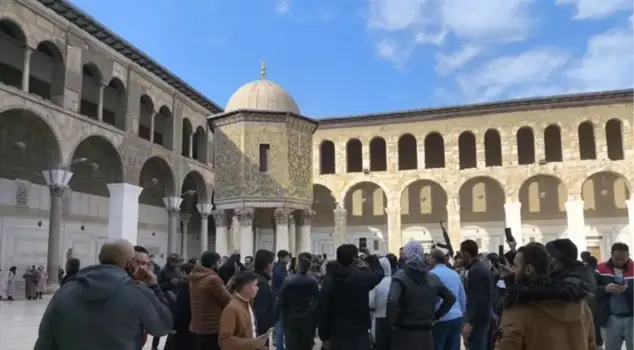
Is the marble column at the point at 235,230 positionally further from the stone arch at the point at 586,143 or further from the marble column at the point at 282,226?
the stone arch at the point at 586,143

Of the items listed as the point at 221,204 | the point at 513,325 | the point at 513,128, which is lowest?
the point at 513,325

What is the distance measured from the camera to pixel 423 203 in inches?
1064

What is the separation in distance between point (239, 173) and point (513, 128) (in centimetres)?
1458

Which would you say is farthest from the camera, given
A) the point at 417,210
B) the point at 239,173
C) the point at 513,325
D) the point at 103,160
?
the point at 417,210

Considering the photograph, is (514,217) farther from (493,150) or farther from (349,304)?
Answer: (349,304)

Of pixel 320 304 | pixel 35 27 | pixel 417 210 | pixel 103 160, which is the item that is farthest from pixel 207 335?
pixel 417 210

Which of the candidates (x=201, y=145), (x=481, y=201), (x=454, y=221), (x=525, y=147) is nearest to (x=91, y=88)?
(x=201, y=145)

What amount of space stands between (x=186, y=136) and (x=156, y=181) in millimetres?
2672

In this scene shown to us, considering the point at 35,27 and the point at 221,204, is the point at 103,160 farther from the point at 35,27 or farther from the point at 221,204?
the point at 221,204

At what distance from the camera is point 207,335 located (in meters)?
4.08

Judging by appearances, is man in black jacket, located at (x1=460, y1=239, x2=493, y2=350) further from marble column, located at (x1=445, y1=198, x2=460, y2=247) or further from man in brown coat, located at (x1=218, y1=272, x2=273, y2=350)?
marble column, located at (x1=445, y1=198, x2=460, y2=247)

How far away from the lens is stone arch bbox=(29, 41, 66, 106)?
51.9 feet

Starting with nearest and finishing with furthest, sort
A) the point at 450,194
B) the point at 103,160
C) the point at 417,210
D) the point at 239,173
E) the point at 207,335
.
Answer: the point at 207,335
the point at 239,173
the point at 103,160
the point at 450,194
the point at 417,210

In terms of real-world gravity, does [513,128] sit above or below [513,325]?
above
